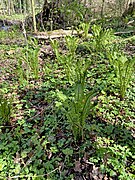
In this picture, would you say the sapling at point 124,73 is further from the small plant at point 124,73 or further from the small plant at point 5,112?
the small plant at point 5,112

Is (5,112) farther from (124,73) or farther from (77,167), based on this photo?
(124,73)

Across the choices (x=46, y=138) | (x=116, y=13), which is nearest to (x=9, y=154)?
(x=46, y=138)

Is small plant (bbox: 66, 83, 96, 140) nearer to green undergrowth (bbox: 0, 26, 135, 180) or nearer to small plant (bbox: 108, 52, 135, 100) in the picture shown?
green undergrowth (bbox: 0, 26, 135, 180)

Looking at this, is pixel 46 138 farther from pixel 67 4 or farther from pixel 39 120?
pixel 67 4

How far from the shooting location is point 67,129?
8.21ft

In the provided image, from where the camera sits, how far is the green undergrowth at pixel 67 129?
2.05 metres

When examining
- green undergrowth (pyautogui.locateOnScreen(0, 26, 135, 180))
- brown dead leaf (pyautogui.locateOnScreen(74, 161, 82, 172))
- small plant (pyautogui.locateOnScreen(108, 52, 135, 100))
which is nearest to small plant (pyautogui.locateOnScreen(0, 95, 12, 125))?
green undergrowth (pyautogui.locateOnScreen(0, 26, 135, 180))

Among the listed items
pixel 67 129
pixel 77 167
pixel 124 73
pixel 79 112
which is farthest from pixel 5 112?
pixel 124 73

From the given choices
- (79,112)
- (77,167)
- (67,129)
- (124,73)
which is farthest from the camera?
(124,73)

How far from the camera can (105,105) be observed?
2809 mm

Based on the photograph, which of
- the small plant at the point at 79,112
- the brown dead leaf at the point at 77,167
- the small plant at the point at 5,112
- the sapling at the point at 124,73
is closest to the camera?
the brown dead leaf at the point at 77,167

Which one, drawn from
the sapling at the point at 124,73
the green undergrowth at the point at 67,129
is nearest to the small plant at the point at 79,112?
the green undergrowth at the point at 67,129

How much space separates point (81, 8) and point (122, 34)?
238 centimetres

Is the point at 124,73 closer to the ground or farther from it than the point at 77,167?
farther from it
